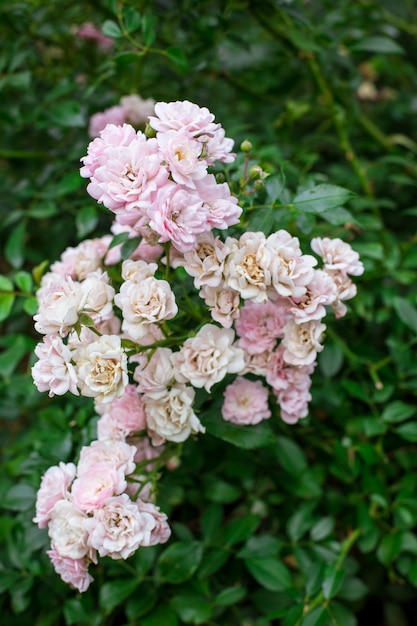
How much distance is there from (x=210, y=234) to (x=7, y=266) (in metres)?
1.37

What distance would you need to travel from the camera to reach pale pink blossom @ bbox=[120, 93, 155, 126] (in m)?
1.28

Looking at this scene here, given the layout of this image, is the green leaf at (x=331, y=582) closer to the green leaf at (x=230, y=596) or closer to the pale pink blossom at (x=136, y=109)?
the green leaf at (x=230, y=596)

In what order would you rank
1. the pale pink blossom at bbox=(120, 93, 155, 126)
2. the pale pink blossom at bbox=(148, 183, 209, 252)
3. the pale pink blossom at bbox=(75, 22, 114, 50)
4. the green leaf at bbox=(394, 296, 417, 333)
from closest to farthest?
the pale pink blossom at bbox=(148, 183, 209, 252) < the green leaf at bbox=(394, 296, 417, 333) < the pale pink blossom at bbox=(120, 93, 155, 126) < the pale pink blossom at bbox=(75, 22, 114, 50)

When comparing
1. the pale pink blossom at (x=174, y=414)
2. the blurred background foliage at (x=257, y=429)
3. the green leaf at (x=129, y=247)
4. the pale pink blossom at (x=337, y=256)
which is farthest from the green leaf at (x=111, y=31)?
the pale pink blossom at (x=174, y=414)

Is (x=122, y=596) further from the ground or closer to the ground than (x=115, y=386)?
closer to the ground

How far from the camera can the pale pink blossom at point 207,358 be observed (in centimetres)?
80

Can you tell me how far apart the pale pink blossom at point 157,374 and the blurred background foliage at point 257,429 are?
123 mm

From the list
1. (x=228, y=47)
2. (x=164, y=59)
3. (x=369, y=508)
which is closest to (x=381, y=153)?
(x=228, y=47)

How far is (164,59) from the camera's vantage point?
58.6 inches

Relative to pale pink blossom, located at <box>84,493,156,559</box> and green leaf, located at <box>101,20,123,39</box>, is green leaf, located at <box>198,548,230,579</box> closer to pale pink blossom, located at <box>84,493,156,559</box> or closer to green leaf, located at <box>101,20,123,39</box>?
pale pink blossom, located at <box>84,493,156,559</box>

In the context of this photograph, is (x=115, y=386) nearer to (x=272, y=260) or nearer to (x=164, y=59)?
(x=272, y=260)

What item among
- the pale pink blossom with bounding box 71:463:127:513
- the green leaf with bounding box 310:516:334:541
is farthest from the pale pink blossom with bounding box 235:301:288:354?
the green leaf with bounding box 310:516:334:541

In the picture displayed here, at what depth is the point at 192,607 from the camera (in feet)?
3.39

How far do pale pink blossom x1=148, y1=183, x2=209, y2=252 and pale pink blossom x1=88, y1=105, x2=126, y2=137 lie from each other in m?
0.60
